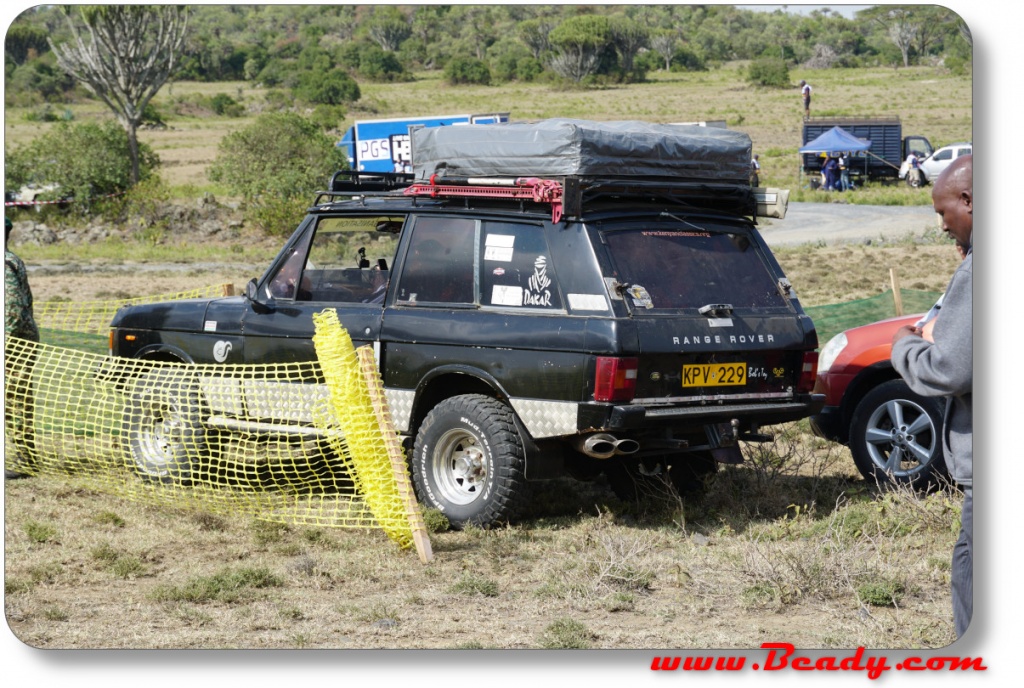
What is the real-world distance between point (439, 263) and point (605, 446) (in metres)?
1.54

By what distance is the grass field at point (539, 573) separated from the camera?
5.29 meters

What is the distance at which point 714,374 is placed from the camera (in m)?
6.64

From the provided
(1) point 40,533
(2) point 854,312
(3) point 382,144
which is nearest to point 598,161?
(1) point 40,533

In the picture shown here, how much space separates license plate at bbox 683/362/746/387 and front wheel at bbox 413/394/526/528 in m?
0.99

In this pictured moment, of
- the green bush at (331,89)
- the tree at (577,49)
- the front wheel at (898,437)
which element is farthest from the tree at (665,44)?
the front wheel at (898,437)

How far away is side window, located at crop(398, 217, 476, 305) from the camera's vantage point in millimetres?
6988

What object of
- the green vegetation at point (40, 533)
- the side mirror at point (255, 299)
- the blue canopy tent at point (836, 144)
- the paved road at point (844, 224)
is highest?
the side mirror at point (255, 299)

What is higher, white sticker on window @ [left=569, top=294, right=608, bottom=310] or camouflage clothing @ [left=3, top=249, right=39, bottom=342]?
white sticker on window @ [left=569, top=294, right=608, bottom=310]

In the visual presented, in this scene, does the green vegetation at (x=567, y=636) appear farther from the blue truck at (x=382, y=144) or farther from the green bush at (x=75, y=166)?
the green bush at (x=75, y=166)

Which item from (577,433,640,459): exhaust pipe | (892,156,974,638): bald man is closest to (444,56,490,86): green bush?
(577,433,640,459): exhaust pipe

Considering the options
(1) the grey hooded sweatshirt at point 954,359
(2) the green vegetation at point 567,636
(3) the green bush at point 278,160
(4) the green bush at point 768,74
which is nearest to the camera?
(1) the grey hooded sweatshirt at point 954,359

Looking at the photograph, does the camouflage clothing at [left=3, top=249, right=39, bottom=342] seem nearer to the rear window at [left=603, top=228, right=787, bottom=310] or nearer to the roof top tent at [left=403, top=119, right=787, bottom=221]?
the roof top tent at [left=403, top=119, right=787, bottom=221]

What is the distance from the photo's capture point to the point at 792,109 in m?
63.5

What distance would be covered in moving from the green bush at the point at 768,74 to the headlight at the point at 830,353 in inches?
2507
